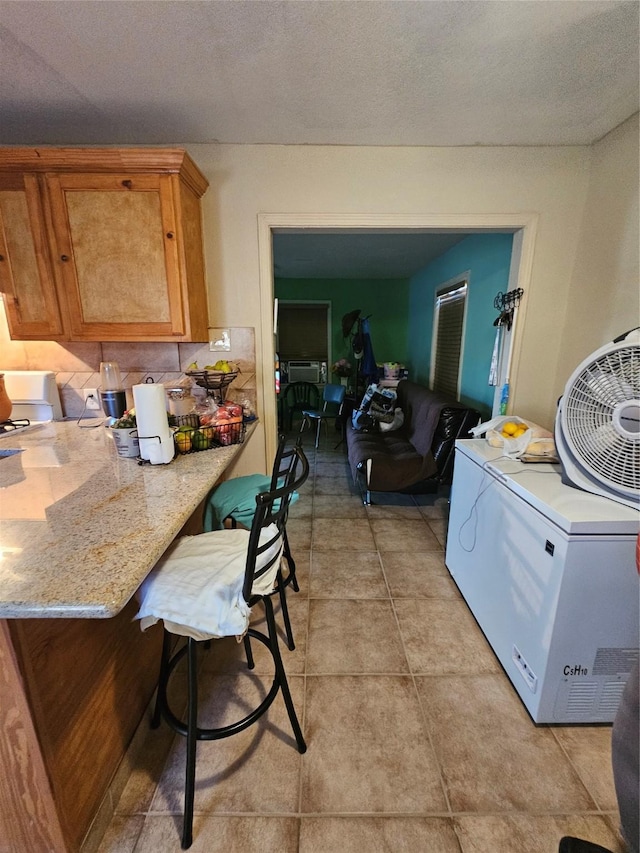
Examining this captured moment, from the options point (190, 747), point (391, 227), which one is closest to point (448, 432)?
point (391, 227)

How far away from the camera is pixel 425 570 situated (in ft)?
6.73

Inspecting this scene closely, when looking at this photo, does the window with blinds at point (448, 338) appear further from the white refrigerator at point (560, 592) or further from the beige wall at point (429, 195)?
the white refrigerator at point (560, 592)

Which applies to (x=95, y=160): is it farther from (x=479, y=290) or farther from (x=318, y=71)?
(x=479, y=290)

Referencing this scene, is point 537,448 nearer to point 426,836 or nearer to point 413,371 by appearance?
point 426,836

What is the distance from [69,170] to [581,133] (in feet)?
8.47

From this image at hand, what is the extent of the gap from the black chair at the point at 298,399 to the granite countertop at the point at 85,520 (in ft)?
12.6

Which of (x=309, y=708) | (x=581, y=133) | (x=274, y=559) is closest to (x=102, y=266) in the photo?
(x=274, y=559)

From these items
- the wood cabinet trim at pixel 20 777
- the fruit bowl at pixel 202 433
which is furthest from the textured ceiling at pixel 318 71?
the wood cabinet trim at pixel 20 777

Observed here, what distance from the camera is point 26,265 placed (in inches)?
68.7

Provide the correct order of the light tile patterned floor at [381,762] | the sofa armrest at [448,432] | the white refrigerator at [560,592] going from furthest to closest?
1. the sofa armrest at [448,432]
2. the white refrigerator at [560,592]
3. the light tile patterned floor at [381,762]

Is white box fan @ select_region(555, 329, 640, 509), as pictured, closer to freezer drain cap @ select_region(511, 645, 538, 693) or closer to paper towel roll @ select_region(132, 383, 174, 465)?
freezer drain cap @ select_region(511, 645, 538, 693)

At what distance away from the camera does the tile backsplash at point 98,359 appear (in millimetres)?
2043

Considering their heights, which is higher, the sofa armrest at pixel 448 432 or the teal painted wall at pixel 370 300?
the teal painted wall at pixel 370 300

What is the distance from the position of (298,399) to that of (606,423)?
15.7ft
